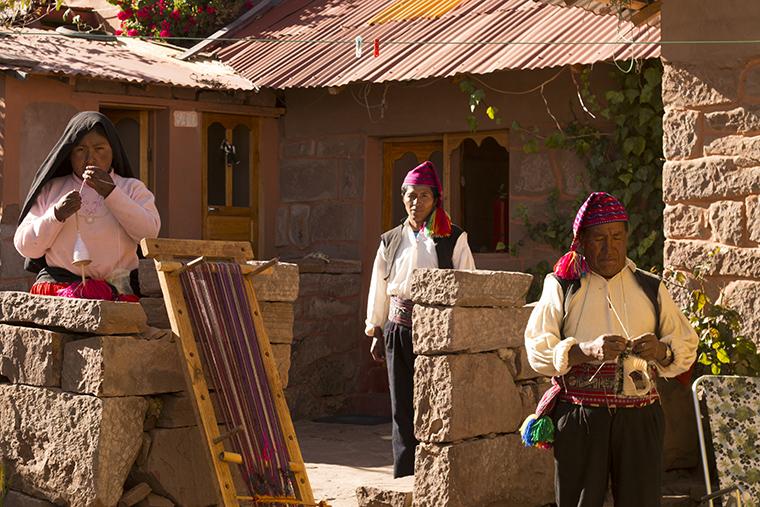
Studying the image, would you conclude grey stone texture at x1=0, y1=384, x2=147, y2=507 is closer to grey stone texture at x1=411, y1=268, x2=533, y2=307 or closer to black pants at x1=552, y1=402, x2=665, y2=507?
grey stone texture at x1=411, y1=268, x2=533, y2=307

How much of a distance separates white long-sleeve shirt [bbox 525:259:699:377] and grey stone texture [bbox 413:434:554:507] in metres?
1.12

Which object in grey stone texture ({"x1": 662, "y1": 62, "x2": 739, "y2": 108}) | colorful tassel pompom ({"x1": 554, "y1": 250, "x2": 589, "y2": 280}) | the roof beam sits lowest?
colorful tassel pompom ({"x1": 554, "y1": 250, "x2": 589, "y2": 280})

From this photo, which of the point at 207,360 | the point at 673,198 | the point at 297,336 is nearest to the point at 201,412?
the point at 207,360

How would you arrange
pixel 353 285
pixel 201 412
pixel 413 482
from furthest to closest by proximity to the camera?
pixel 353 285 → pixel 413 482 → pixel 201 412

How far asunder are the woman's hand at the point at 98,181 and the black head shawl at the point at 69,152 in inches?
8.9

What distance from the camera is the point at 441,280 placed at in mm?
5367

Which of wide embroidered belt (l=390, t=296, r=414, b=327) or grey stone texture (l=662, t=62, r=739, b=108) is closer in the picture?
grey stone texture (l=662, t=62, r=739, b=108)

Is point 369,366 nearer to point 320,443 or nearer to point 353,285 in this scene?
point 353,285

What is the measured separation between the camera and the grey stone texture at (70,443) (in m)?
5.08

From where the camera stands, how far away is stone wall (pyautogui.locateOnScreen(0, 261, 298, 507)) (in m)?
5.09

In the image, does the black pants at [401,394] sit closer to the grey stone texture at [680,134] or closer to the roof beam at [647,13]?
the grey stone texture at [680,134]

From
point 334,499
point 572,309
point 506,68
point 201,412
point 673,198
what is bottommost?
point 334,499

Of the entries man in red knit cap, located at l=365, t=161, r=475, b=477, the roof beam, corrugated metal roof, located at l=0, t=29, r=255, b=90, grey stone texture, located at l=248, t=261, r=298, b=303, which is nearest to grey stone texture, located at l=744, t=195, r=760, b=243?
the roof beam

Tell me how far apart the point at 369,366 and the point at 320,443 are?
1.53 metres
